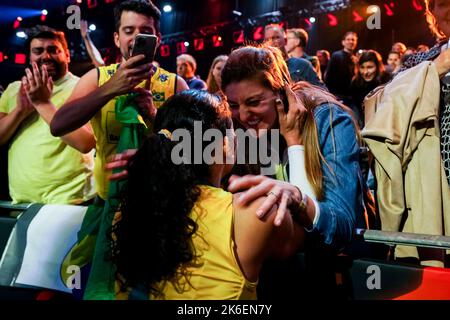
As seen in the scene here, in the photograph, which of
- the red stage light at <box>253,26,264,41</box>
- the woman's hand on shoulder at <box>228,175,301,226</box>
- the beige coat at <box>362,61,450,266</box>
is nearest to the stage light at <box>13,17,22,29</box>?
the red stage light at <box>253,26,264,41</box>

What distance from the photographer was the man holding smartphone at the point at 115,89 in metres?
1.86

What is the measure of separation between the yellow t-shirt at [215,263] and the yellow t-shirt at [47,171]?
1.34 m

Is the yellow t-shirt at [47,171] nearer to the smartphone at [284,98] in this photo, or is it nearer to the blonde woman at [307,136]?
the blonde woman at [307,136]


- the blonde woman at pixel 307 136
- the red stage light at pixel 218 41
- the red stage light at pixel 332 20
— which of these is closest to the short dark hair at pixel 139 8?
the blonde woman at pixel 307 136

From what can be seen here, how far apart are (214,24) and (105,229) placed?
42.2 feet

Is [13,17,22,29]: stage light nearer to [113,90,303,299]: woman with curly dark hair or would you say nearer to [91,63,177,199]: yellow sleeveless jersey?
[91,63,177,199]: yellow sleeveless jersey

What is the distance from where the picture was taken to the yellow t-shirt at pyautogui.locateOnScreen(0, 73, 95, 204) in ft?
8.22

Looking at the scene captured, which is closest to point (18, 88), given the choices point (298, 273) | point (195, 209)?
point (195, 209)

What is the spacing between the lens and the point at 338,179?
5.13ft

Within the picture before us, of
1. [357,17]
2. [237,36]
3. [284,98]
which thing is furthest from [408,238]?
[237,36]

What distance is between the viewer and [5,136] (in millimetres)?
2605

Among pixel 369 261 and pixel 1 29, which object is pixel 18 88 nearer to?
pixel 369 261

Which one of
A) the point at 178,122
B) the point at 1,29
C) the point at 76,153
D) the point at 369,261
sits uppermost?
the point at 1,29
